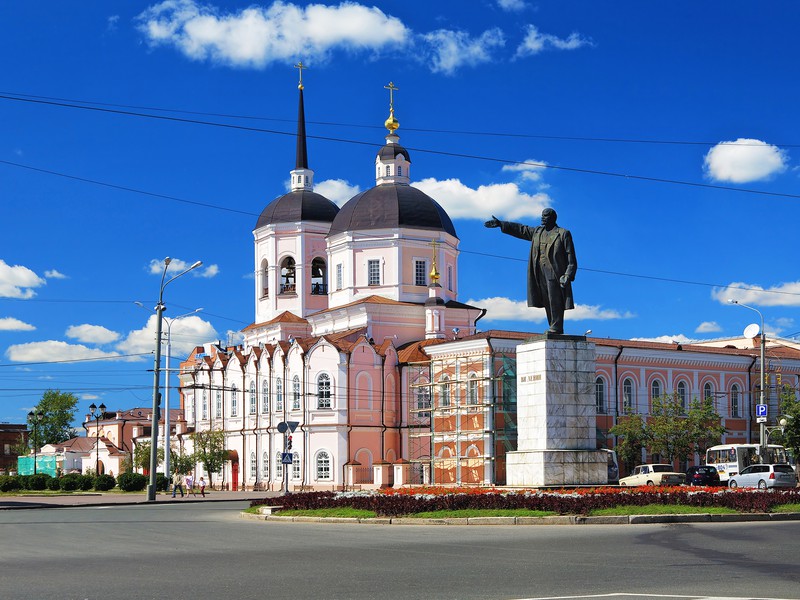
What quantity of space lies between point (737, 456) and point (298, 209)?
105 ft

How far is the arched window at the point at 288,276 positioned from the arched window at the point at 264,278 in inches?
44.9

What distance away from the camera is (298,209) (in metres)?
71.1

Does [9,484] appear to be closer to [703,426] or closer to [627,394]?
[627,394]

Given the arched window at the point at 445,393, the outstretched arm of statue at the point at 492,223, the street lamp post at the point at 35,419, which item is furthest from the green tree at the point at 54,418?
the outstretched arm of statue at the point at 492,223

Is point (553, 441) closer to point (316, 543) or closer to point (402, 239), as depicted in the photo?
point (316, 543)

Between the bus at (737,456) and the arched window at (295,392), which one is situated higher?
the arched window at (295,392)

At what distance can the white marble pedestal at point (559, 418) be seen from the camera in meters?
25.2

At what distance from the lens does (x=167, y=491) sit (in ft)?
191

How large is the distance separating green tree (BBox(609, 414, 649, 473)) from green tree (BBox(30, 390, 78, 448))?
8386cm

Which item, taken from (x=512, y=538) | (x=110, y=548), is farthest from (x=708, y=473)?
(x=110, y=548)

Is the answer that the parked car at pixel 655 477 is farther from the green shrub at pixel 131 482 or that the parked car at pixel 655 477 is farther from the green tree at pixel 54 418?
the green tree at pixel 54 418

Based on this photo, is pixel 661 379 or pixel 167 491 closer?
pixel 167 491

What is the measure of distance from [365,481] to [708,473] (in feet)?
63.4

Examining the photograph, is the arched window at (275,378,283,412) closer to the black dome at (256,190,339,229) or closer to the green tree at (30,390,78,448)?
the black dome at (256,190,339,229)
